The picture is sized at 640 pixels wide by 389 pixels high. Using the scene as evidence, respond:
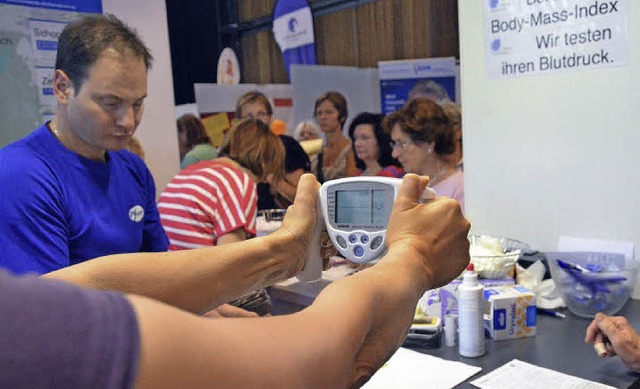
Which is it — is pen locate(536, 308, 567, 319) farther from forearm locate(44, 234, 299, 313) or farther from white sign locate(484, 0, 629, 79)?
forearm locate(44, 234, 299, 313)

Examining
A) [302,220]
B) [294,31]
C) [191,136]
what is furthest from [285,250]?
[294,31]

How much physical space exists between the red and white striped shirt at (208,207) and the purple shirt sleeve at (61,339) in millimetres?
1658

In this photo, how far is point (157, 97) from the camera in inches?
117

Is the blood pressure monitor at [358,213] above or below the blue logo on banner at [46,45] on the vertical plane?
below

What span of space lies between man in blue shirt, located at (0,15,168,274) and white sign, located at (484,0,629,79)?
1096mm

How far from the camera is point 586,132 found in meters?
1.74

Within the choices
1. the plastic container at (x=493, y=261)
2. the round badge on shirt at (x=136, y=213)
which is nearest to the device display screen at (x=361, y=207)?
the plastic container at (x=493, y=261)

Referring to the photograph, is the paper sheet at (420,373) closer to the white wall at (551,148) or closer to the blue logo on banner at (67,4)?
the white wall at (551,148)

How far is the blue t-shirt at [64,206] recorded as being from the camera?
1286mm

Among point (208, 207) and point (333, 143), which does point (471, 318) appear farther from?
point (333, 143)

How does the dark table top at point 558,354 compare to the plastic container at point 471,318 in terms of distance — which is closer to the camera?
the dark table top at point 558,354

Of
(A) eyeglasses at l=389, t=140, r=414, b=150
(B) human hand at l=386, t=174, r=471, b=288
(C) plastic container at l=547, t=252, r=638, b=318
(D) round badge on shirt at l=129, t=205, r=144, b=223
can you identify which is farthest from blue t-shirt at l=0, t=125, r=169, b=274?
(A) eyeglasses at l=389, t=140, r=414, b=150

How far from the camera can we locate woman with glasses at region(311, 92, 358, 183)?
4.14 meters

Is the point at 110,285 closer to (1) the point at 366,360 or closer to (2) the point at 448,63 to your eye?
(1) the point at 366,360
